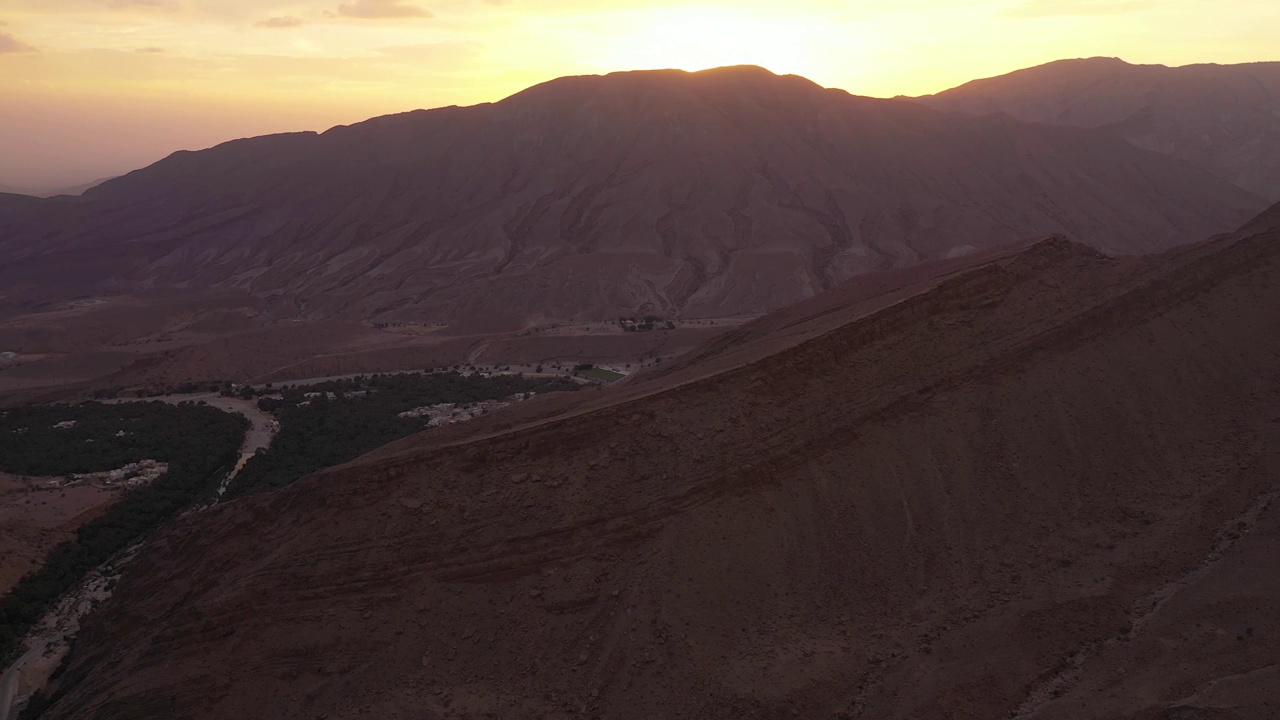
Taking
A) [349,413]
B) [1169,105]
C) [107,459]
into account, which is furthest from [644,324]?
[1169,105]

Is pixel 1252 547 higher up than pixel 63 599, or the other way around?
pixel 1252 547

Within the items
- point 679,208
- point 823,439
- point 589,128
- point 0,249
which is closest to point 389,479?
point 823,439

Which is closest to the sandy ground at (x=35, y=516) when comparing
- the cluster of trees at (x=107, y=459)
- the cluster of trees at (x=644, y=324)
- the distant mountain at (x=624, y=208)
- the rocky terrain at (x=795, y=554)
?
the cluster of trees at (x=107, y=459)

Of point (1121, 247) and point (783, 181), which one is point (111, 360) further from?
point (1121, 247)

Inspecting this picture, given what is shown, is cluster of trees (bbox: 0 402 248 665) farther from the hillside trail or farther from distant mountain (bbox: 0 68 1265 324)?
distant mountain (bbox: 0 68 1265 324)

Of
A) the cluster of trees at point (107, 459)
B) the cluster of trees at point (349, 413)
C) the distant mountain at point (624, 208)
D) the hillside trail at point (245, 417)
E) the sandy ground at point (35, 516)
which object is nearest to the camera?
the cluster of trees at point (107, 459)

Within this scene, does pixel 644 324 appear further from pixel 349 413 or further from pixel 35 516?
pixel 35 516

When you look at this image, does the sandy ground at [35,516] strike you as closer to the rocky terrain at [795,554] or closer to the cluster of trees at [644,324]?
the rocky terrain at [795,554]
